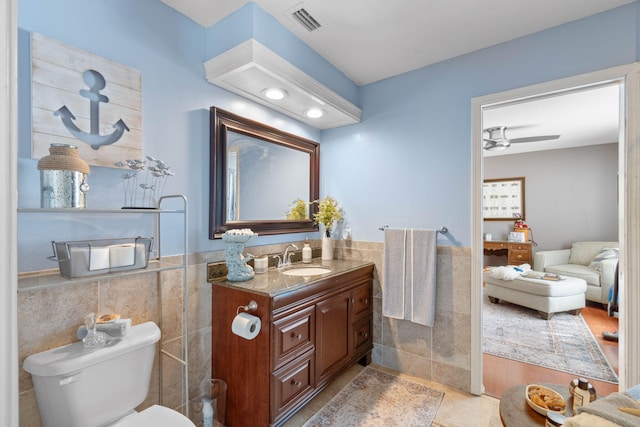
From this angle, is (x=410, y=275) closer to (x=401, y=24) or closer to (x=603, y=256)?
(x=401, y=24)

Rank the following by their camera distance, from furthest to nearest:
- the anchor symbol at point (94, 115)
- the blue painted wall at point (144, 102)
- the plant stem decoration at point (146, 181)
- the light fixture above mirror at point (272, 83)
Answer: the light fixture above mirror at point (272, 83) < the plant stem decoration at point (146, 181) < the anchor symbol at point (94, 115) < the blue painted wall at point (144, 102)

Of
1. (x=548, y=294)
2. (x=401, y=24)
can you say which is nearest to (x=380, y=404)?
(x=401, y=24)

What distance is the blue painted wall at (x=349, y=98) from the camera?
1.36 m

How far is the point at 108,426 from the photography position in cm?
124

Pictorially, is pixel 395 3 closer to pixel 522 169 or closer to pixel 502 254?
pixel 522 169

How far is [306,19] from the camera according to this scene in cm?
182

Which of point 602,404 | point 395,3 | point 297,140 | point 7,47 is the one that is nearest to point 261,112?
point 297,140

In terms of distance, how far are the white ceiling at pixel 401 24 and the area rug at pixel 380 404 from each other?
2.53m

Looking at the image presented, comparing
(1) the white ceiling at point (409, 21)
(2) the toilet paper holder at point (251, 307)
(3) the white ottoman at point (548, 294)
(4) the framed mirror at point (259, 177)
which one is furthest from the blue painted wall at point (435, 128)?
(3) the white ottoman at point (548, 294)

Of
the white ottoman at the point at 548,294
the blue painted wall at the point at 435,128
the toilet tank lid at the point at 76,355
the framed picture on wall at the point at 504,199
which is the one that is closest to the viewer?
the toilet tank lid at the point at 76,355

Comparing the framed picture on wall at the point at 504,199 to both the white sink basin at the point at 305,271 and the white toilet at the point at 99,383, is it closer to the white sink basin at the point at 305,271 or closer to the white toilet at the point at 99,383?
the white sink basin at the point at 305,271

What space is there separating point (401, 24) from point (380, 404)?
8.39 ft

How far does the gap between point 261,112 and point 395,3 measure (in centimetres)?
113

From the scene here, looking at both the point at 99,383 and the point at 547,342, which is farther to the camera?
the point at 547,342
